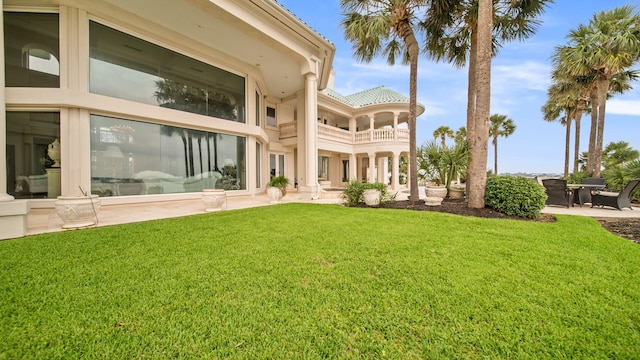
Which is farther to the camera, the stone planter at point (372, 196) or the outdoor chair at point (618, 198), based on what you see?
the stone planter at point (372, 196)

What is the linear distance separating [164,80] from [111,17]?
2128 mm

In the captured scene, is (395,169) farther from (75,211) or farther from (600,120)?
(75,211)

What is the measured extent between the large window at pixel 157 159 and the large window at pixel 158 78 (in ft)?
3.27

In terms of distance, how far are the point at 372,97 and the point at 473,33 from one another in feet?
31.6

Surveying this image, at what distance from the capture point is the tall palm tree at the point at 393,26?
28.9 ft

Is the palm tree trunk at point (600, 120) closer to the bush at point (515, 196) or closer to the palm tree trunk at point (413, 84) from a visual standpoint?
the bush at point (515, 196)

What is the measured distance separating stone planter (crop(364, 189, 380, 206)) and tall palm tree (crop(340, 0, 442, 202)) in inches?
63.5

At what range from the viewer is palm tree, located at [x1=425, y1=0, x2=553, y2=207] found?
7.12m

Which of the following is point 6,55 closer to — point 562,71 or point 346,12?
point 346,12

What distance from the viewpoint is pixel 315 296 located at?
97.8 inches

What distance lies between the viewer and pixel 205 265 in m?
3.20

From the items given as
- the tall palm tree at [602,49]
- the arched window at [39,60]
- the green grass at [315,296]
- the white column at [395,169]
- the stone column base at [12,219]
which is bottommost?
the green grass at [315,296]

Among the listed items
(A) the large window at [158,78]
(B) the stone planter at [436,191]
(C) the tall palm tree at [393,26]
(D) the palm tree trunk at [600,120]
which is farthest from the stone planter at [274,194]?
(D) the palm tree trunk at [600,120]

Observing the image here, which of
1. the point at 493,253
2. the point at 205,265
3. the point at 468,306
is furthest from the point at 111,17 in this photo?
the point at 493,253
